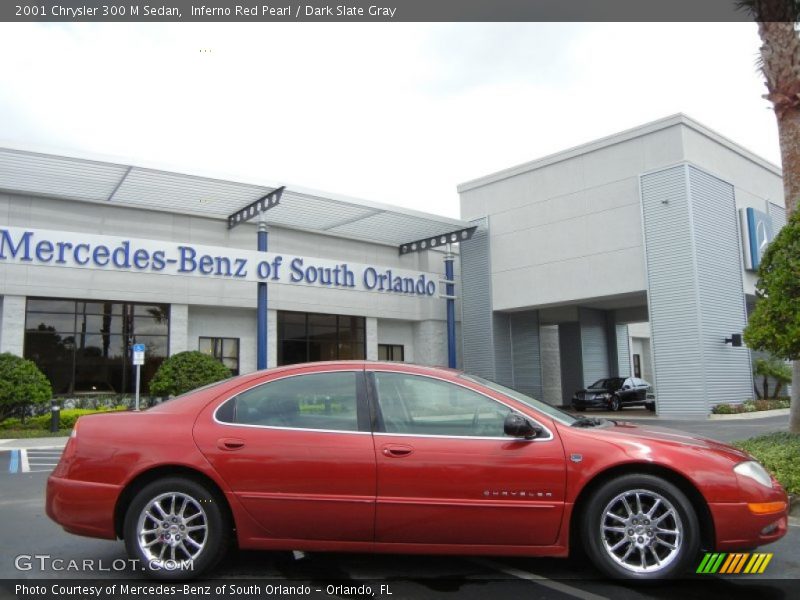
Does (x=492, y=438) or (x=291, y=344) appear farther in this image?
(x=291, y=344)

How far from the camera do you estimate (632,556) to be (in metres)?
4.28

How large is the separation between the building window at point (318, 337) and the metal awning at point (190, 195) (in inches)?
131

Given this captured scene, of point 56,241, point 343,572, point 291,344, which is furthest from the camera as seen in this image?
point 291,344

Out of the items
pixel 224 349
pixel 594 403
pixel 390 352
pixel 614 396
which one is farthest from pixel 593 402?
pixel 224 349

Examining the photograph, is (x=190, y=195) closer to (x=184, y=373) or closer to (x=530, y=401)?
(x=184, y=373)

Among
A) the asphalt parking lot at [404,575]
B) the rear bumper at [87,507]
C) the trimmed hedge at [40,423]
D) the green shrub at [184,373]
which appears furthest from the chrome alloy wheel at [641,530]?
the green shrub at [184,373]

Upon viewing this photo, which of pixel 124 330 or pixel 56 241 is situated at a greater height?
pixel 56 241

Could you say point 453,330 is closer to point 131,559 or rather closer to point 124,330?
point 124,330

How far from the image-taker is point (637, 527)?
4.26m

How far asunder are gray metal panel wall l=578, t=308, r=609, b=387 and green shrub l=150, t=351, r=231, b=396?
593 inches

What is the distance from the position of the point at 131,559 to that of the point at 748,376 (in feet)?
69.7

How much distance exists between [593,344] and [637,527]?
997 inches

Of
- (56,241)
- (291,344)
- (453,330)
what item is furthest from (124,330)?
(453,330)

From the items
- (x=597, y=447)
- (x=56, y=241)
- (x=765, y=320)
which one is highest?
(x=56, y=241)
